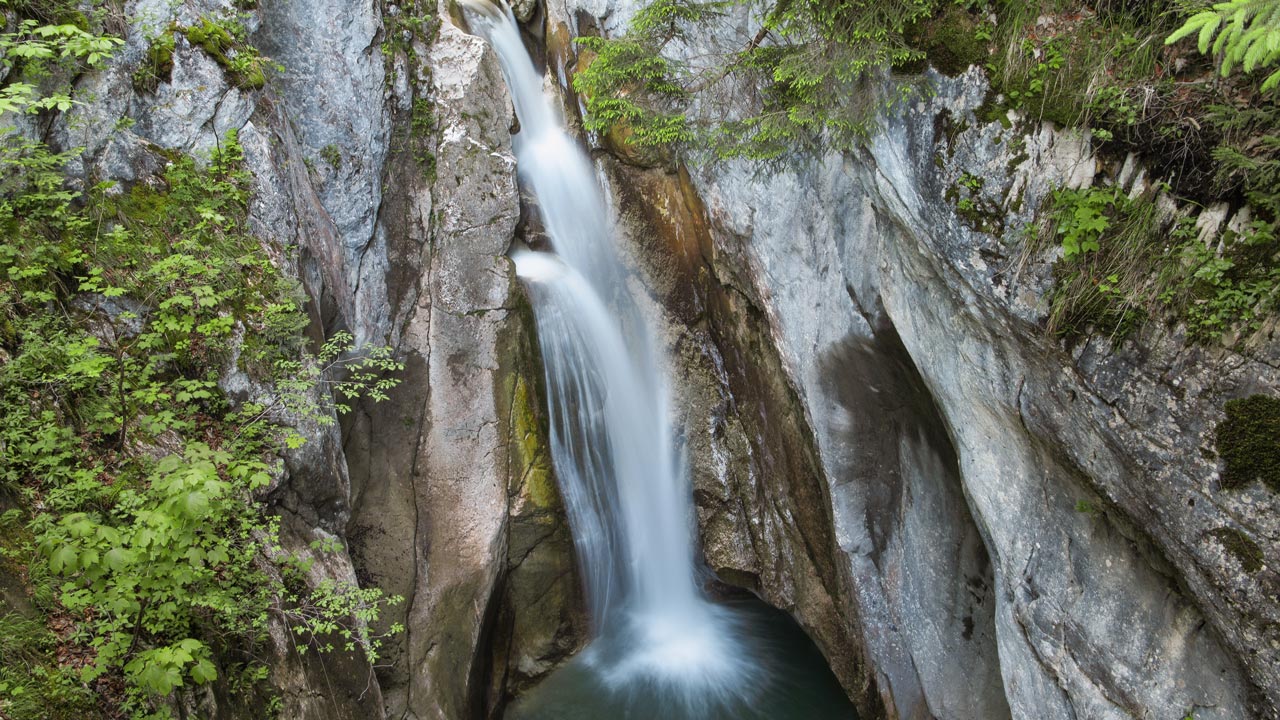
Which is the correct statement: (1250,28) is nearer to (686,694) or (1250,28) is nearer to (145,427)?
(145,427)

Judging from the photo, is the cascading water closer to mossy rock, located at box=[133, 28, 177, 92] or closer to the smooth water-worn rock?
the smooth water-worn rock

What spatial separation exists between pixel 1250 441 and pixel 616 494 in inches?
285

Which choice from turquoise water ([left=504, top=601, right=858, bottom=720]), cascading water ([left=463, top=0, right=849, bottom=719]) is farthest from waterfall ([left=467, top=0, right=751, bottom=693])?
Answer: turquoise water ([left=504, top=601, right=858, bottom=720])

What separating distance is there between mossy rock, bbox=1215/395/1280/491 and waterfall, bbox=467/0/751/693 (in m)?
6.65

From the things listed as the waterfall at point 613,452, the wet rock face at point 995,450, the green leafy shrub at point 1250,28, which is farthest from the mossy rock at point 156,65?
the green leafy shrub at point 1250,28

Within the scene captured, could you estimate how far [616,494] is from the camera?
9.62 meters

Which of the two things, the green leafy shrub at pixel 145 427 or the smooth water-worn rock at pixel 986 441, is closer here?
the green leafy shrub at pixel 145 427

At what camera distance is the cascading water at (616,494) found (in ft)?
29.6

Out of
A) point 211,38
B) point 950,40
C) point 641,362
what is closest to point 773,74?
point 950,40

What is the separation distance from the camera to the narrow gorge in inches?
153

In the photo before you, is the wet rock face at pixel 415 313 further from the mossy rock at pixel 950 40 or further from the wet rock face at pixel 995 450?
the mossy rock at pixel 950 40

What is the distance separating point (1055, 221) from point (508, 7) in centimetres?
1057

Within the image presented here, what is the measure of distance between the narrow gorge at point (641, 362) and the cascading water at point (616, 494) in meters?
0.06

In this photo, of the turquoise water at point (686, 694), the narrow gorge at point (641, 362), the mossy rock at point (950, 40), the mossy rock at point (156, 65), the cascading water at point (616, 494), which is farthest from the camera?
the cascading water at point (616, 494)
